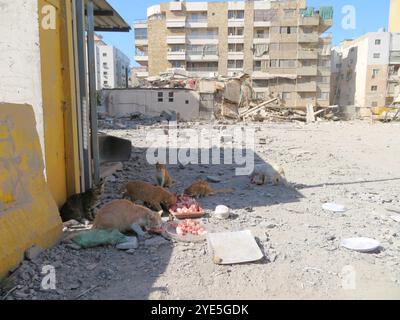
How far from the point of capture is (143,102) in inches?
1278

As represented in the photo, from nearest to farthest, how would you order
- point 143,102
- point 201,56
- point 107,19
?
point 107,19, point 143,102, point 201,56

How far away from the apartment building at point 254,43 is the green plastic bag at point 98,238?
47.8m

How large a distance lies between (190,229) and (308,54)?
169ft

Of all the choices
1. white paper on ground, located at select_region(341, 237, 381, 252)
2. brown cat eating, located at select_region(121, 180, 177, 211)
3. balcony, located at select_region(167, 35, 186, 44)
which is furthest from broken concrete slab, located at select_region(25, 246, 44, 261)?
balcony, located at select_region(167, 35, 186, 44)

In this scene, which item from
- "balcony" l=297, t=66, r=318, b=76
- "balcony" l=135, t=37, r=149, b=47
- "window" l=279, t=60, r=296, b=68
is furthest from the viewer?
"balcony" l=135, t=37, r=149, b=47

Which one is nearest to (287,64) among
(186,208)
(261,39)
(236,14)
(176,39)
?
(261,39)

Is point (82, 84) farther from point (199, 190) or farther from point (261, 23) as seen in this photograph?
point (261, 23)

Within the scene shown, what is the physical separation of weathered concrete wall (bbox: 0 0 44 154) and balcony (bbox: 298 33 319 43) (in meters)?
52.2

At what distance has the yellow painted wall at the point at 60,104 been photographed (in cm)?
386

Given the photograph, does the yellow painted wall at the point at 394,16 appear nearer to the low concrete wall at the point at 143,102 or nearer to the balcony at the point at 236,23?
the balcony at the point at 236,23

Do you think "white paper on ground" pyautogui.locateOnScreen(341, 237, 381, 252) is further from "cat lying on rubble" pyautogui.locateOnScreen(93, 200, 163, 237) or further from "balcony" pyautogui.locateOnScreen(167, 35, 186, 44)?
"balcony" pyautogui.locateOnScreen(167, 35, 186, 44)

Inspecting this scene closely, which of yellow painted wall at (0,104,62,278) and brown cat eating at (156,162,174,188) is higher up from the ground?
yellow painted wall at (0,104,62,278)

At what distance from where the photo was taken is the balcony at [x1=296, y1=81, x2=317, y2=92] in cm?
5031
